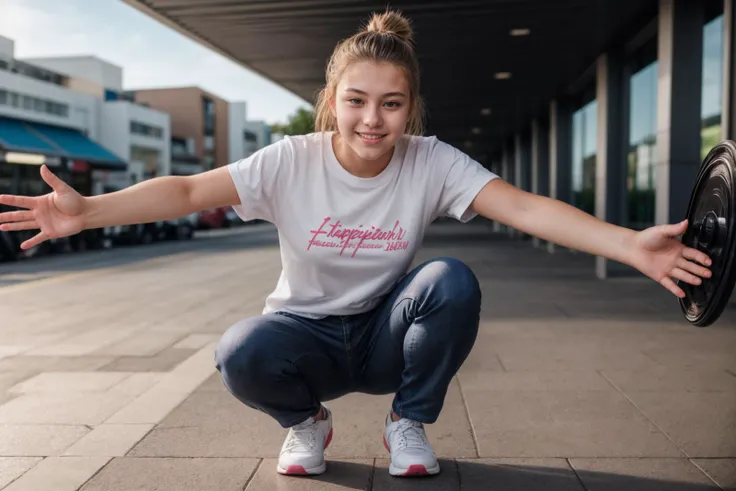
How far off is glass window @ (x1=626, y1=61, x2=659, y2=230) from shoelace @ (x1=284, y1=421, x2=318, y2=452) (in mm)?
10977

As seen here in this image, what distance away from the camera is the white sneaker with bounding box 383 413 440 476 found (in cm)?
285

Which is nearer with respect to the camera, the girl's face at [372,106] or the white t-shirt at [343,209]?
the girl's face at [372,106]

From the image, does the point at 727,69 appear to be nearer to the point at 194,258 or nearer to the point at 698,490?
the point at 698,490

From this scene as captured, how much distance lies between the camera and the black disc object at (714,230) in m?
2.15

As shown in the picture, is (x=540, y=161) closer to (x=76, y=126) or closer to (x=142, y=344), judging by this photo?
(x=142, y=344)

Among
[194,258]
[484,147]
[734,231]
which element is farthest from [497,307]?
[484,147]

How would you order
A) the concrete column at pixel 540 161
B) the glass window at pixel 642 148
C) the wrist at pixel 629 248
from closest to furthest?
the wrist at pixel 629 248 → the glass window at pixel 642 148 → the concrete column at pixel 540 161

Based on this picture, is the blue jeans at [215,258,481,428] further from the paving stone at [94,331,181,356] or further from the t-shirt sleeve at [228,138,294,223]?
the paving stone at [94,331,181,356]

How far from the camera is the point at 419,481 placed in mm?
2842

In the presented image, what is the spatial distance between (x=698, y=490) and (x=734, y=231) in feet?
3.60

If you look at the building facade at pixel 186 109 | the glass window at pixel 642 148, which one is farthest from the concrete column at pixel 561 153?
the building facade at pixel 186 109

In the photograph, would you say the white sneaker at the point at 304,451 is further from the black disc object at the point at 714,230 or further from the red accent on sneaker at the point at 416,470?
the black disc object at the point at 714,230

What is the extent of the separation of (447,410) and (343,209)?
5.15ft

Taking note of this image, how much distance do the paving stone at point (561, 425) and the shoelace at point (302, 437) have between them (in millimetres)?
734
